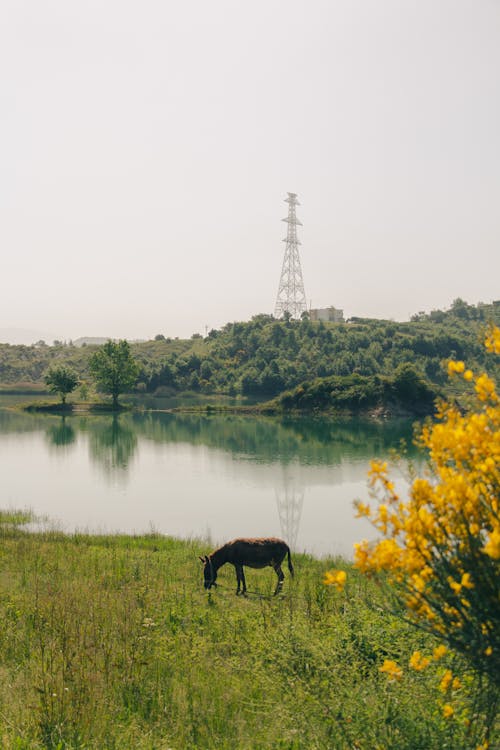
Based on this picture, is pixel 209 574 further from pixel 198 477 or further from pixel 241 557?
pixel 198 477

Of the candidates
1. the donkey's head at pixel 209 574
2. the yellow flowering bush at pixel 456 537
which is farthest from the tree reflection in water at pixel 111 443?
the yellow flowering bush at pixel 456 537

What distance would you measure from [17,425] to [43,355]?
3686 inches

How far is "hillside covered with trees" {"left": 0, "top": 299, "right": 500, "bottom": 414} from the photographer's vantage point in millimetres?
103062

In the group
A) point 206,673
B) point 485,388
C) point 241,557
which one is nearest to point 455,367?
point 485,388

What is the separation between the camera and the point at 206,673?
7.60 meters

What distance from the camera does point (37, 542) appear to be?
17.8 metres

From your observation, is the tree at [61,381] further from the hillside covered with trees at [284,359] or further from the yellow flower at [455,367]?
Result: the yellow flower at [455,367]

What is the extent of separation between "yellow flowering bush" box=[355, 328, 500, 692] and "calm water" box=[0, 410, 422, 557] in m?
16.3

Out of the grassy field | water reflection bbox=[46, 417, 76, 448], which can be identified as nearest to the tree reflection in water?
water reflection bbox=[46, 417, 76, 448]

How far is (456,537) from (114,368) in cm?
8267

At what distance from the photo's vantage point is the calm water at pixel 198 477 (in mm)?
23969

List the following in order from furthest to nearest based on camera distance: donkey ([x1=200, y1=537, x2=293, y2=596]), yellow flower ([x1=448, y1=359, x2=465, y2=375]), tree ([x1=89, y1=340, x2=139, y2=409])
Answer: tree ([x1=89, y1=340, x2=139, y2=409]) < donkey ([x1=200, y1=537, x2=293, y2=596]) < yellow flower ([x1=448, y1=359, x2=465, y2=375])

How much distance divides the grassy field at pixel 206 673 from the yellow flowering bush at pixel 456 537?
623 mm

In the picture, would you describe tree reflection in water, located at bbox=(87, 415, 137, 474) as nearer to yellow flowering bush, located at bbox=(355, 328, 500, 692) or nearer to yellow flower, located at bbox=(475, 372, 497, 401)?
yellow flowering bush, located at bbox=(355, 328, 500, 692)
